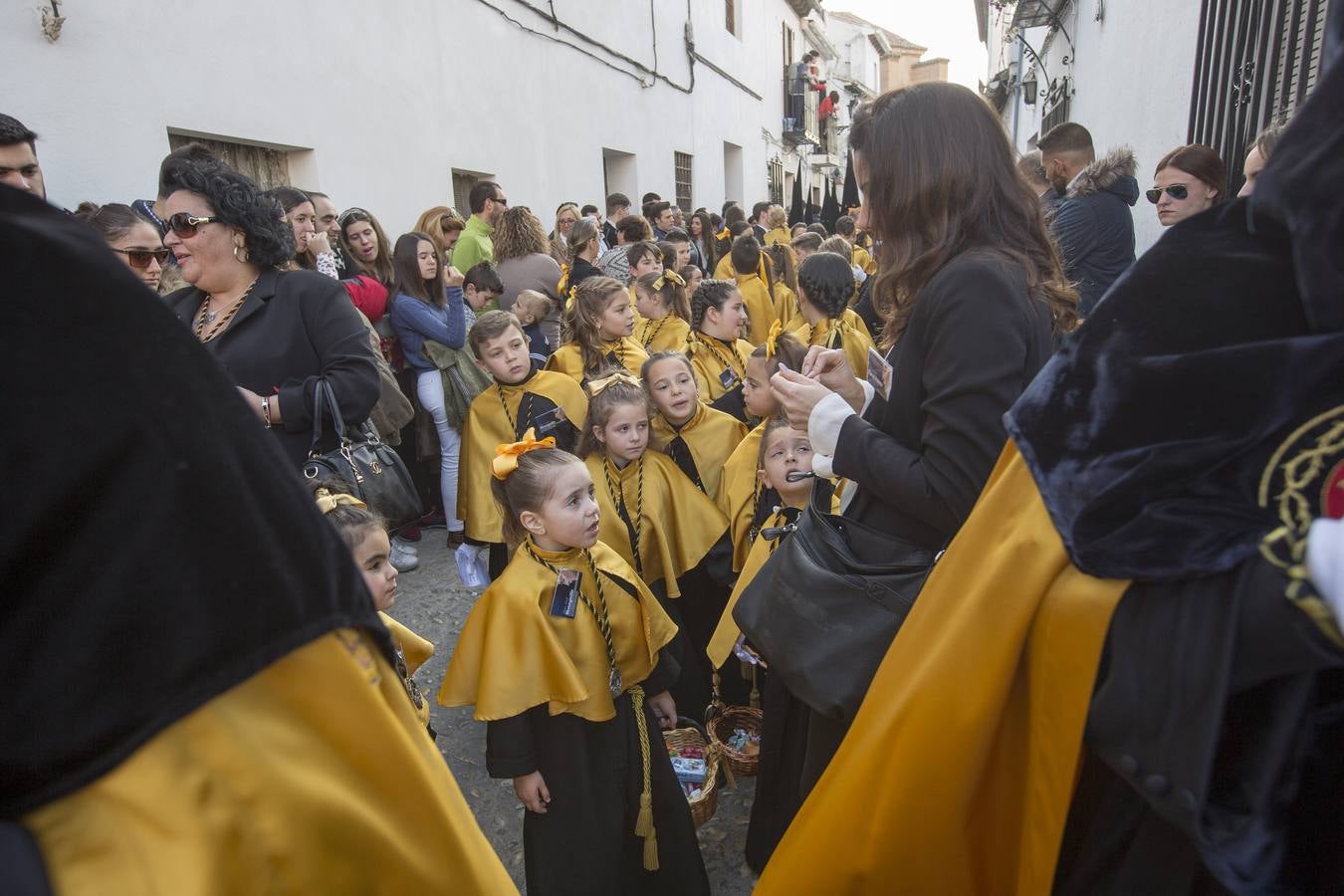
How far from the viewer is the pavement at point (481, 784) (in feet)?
8.68

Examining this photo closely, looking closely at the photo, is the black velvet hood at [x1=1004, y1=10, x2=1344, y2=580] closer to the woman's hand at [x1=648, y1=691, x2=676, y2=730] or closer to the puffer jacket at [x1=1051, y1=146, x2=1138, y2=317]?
the woman's hand at [x1=648, y1=691, x2=676, y2=730]

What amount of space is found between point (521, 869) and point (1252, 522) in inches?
97.2

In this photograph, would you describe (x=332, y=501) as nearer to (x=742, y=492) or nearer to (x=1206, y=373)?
(x=742, y=492)

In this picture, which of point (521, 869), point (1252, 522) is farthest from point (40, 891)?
point (521, 869)

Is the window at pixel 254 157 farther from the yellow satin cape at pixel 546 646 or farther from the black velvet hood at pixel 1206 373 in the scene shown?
the black velvet hood at pixel 1206 373

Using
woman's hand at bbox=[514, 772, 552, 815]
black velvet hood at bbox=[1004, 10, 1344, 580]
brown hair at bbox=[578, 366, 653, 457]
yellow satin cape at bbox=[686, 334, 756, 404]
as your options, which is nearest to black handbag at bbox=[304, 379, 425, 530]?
brown hair at bbox=[578, 366, 653, 457]

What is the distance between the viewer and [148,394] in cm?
66

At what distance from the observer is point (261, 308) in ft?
8.21

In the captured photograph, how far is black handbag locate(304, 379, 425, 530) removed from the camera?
2510mm

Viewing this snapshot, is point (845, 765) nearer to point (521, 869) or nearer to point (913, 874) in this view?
point (913, 874)

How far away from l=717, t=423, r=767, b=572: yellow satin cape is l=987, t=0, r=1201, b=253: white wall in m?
4.48

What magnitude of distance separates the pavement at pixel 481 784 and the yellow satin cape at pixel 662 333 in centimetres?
196

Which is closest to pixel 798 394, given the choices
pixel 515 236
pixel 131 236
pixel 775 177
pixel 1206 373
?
pixel 1206 373

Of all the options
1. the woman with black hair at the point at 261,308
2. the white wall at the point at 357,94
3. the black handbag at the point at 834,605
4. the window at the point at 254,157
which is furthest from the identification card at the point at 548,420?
the window at the point at 254,157
